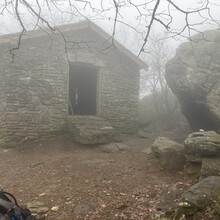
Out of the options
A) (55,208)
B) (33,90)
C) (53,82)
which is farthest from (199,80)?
(55,208)

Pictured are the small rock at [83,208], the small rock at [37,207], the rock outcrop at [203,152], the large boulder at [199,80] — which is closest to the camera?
the small rock at [83,208]

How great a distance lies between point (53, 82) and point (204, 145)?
6.23 m

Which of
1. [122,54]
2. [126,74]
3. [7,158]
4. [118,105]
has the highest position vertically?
[122,54]

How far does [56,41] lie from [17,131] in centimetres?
353

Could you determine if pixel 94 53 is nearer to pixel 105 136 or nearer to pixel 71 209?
pixel 105 136

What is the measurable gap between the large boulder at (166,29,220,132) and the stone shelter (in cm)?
211

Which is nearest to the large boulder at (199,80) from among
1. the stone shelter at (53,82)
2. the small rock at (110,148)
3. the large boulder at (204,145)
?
the stone shelter at (53,82)

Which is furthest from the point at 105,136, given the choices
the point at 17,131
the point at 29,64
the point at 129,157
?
the point at 29,64

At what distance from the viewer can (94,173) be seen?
288 inches

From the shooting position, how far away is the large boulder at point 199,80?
33.3 feet

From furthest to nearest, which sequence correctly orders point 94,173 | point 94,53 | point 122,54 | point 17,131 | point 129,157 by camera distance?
point 122,54 → point 94,53 → point 17,131 → point 129,157 → point 94,173

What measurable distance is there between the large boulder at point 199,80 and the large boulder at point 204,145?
3.06 metres

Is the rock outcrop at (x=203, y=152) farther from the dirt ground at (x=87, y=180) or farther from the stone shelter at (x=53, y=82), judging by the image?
the stone shelter at (x=53, y=82)

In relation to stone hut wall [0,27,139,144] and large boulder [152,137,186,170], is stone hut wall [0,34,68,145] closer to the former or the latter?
stone hut wall [0,27,139,144]
